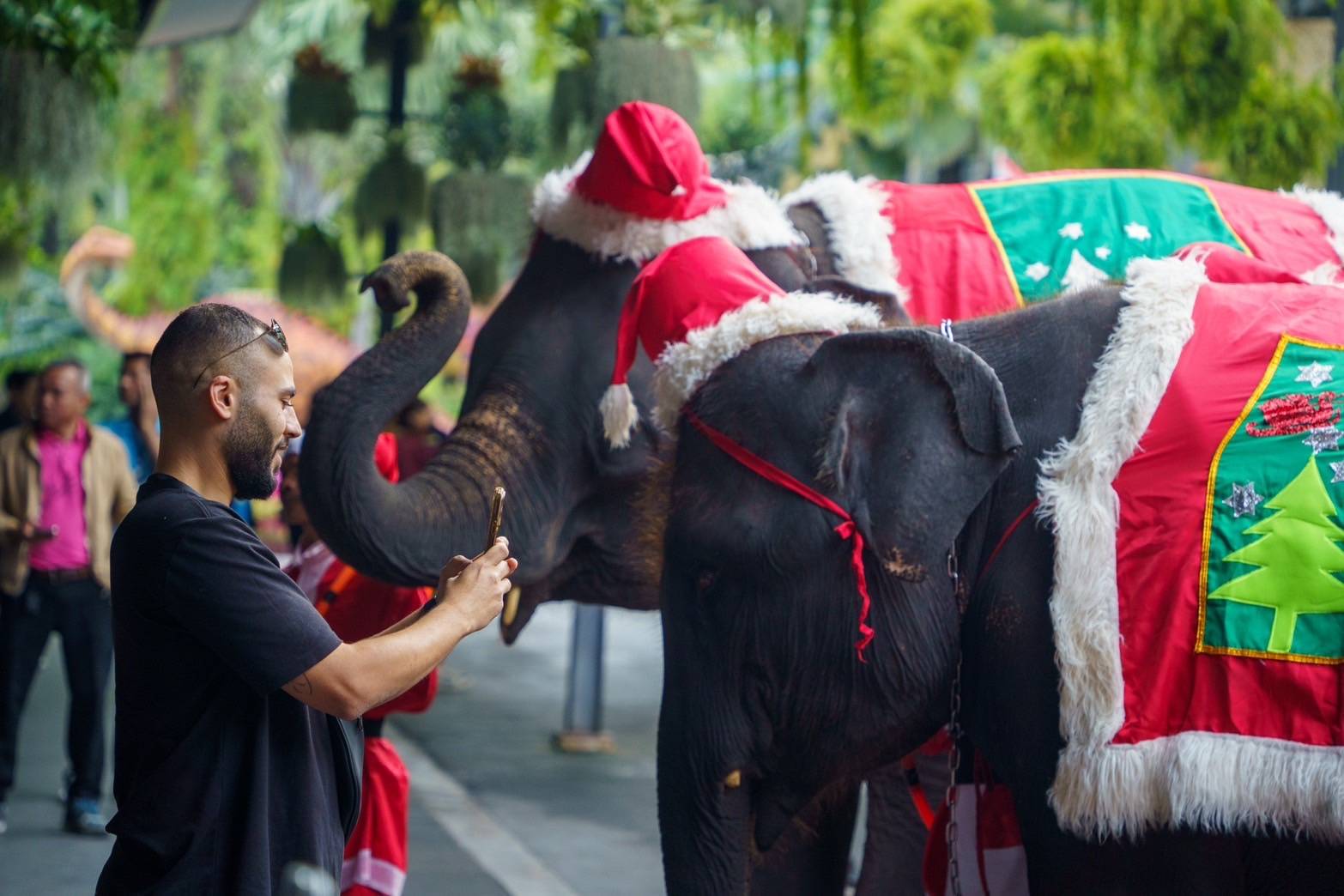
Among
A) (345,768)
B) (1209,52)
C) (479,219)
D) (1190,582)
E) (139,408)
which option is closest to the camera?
(345,768)

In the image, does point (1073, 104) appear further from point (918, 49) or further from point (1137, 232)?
point (1137, 232)

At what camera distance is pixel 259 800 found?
2346 mm

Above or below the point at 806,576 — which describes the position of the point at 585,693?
below

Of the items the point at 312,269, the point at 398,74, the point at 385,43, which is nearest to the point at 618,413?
the point at 312,269

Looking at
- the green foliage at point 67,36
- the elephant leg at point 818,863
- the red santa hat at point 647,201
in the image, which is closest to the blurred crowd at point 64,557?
the green foliage at point 67,36

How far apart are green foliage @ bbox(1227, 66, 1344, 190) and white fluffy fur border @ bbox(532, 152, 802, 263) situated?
10.9 ft

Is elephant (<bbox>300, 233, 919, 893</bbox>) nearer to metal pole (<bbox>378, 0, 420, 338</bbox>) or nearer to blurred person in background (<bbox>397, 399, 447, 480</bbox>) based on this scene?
blurred person in background (<bbox>397, 399, 447, 480</bbox>)

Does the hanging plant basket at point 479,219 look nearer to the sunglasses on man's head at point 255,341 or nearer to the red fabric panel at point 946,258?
the red fabric panel at point 946,258

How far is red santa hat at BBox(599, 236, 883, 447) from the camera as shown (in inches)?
122

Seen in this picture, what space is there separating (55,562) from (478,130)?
292 cm

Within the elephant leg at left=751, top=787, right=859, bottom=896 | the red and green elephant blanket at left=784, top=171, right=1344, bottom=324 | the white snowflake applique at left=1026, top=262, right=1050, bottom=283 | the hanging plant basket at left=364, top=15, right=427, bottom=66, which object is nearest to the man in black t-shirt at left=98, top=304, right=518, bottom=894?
the elephant leg at left=751, top=787, right=859, bottom=896

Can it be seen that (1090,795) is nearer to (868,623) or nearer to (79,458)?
(868,623)

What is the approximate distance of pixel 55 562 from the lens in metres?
6.91

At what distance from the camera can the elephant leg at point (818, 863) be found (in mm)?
3574
